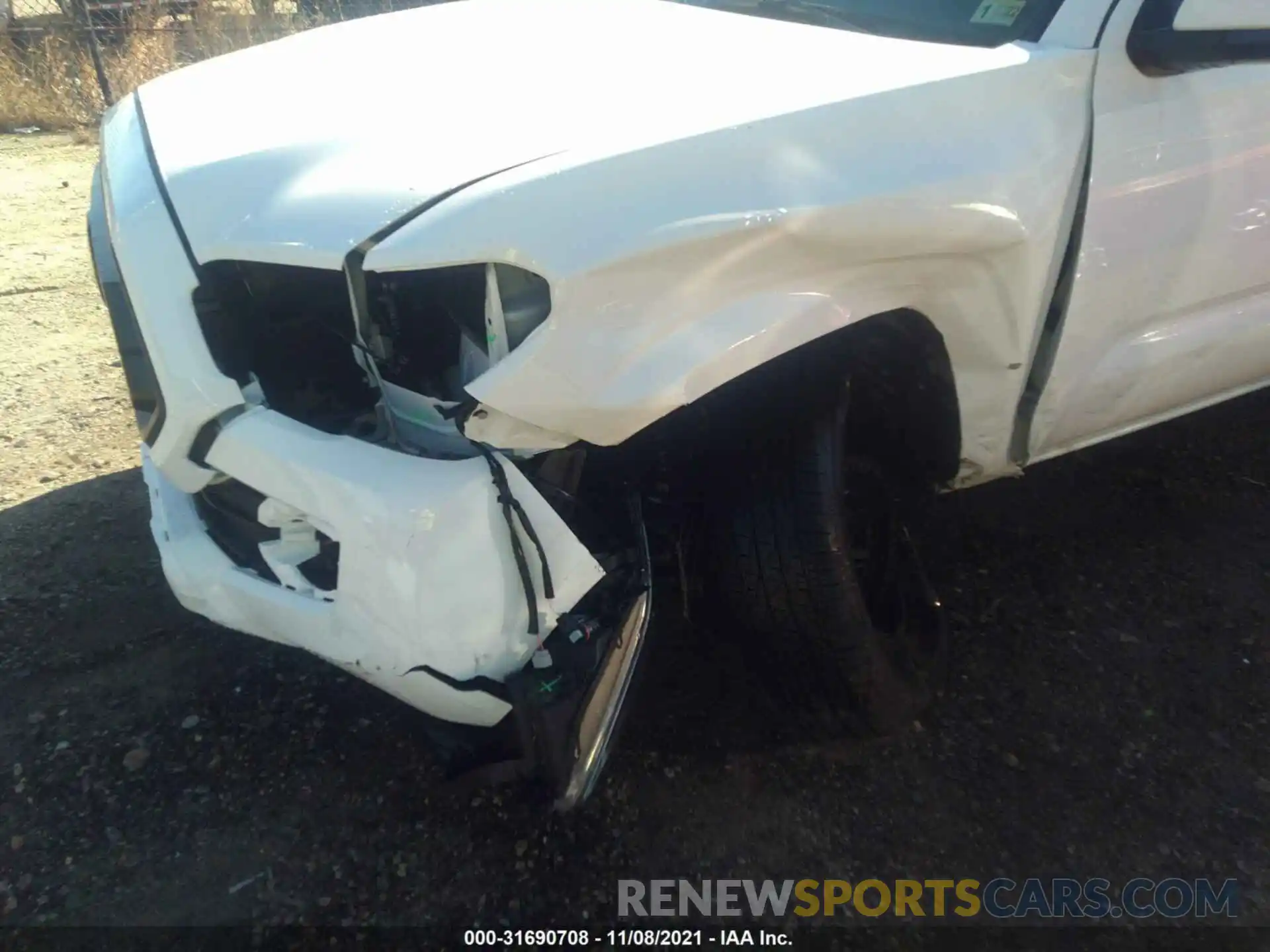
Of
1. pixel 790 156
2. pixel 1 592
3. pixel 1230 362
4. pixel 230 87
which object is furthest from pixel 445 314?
pixel 1230 362

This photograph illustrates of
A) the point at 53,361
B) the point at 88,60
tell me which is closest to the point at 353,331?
the point at 53,361

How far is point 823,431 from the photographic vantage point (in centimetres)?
189

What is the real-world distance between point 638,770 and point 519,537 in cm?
78

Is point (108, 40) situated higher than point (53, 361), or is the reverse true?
point (108, 40)

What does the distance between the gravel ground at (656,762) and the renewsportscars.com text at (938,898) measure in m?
0.03

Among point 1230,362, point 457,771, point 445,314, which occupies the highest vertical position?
point 445,314

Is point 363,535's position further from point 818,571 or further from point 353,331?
point 818,571

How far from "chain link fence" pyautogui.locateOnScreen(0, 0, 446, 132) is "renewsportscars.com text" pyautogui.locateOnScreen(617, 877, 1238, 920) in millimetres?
8290

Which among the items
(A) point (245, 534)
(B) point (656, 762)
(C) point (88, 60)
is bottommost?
(B) point (656, 762)

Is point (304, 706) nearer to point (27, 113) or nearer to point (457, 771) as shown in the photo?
point (457, 771)

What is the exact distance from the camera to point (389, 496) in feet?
5.01

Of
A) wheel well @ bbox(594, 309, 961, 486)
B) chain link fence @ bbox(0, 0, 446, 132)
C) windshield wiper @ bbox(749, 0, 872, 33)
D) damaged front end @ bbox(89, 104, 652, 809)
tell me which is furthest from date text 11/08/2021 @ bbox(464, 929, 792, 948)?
chain link fence @ bbox(0, 0, 446, 132)

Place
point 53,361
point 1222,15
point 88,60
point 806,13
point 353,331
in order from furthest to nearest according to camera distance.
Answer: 1. point 88,60
2. point 53,361
3. point 806,13
4. point 1222,15
5. point 353,331

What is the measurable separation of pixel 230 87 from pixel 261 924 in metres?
1.67
